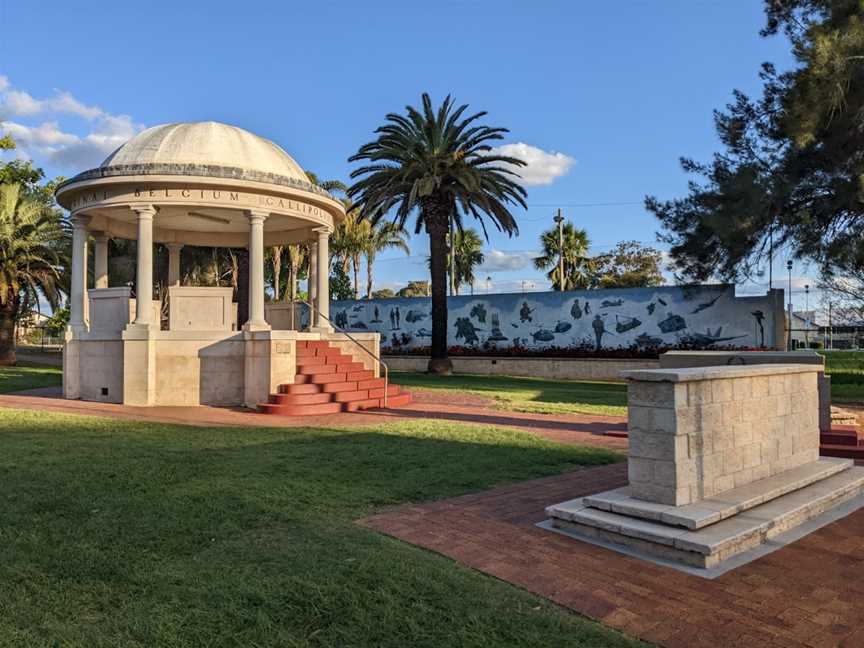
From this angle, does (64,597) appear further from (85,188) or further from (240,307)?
(240,307)

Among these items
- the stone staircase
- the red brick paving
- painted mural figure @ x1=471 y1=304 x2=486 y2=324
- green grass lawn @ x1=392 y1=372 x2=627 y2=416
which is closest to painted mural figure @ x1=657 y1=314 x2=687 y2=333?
green grass lawn @ x1=392 y1=372 x2=627 y2=416

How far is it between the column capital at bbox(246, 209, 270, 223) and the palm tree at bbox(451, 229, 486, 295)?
171ft

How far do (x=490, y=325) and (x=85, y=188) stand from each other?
1731 centimetres

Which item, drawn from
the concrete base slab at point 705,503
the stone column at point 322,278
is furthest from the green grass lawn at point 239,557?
the stone column at point 322,278

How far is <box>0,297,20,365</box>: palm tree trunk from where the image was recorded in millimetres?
25766

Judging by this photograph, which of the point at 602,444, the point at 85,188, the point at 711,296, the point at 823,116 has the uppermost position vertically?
the point at 823,116

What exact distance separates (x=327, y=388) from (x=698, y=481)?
920cm

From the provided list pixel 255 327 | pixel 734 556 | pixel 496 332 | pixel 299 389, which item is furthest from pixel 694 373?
pixel 496 332

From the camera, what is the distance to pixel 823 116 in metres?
17.7

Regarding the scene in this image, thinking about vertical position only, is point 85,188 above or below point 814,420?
above

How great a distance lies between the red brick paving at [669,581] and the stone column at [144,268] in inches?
378

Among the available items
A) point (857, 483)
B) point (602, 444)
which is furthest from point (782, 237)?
point (857, 483)

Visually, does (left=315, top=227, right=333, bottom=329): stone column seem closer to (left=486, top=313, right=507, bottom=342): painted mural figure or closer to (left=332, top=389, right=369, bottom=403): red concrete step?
(left=332, top=389, right=369, bottom=403): red concrete step

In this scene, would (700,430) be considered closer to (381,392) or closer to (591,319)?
(381,392)
